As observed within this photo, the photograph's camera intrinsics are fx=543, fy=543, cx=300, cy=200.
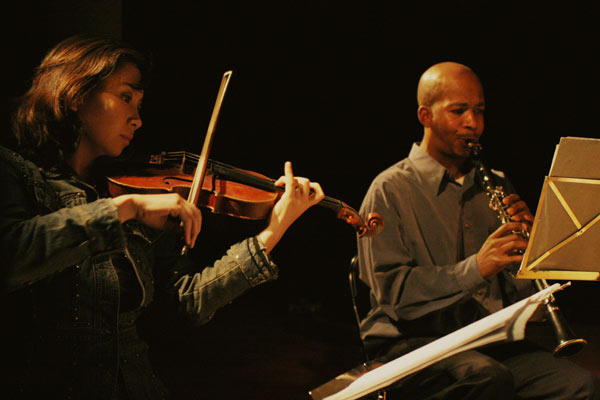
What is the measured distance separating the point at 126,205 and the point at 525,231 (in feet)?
3.97

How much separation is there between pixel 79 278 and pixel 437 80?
1.54 meters

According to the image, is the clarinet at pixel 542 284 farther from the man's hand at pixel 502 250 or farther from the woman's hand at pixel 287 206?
the woman's hand at pixel 287 206

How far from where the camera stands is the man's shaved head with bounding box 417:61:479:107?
2.15 metres

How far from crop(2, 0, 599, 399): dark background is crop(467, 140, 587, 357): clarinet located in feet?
4.80

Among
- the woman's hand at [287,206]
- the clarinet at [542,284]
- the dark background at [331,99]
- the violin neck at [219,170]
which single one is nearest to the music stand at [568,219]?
the clarinet at [542,284]

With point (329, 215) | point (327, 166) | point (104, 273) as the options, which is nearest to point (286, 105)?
point (327, 166)

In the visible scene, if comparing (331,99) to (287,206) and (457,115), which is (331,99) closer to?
(457,115)

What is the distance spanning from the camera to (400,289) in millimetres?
1808

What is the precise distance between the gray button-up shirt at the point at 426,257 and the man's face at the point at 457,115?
10 cm

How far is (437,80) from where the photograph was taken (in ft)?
7.11

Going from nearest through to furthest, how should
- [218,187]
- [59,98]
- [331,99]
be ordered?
[59,98], [218,187], [331,99]

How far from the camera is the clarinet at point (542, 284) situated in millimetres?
1486

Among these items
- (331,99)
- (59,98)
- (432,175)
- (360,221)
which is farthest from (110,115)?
(331,99)

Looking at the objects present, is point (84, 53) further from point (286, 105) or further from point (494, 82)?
point (494, 82)
